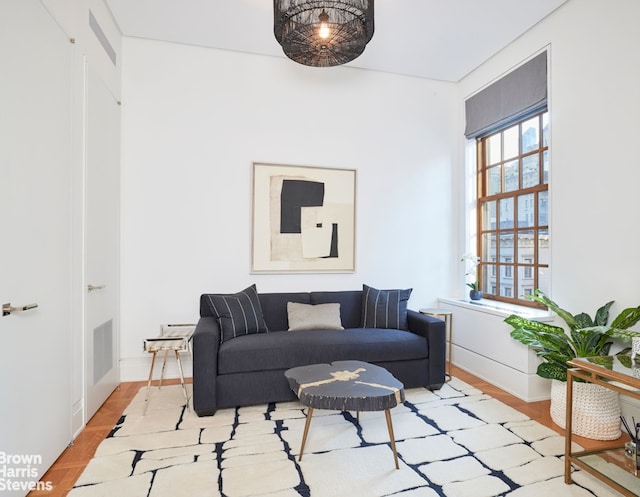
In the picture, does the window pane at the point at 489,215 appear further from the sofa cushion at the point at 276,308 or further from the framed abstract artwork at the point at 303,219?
the sofa cushion at the point at 276,308

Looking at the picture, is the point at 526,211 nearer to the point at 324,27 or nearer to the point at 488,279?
the point at 488,279

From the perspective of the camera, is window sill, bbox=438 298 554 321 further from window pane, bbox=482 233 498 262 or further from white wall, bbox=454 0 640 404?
window pane, bbox=482 233 498 262

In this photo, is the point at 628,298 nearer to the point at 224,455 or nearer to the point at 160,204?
the point at 224,455

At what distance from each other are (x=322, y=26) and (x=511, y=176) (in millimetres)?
2588

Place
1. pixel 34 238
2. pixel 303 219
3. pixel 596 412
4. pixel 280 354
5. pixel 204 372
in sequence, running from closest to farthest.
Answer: pixel 34 238
pixel 596 412
pixel 204 372
pixel 280 354
pixel 303 219

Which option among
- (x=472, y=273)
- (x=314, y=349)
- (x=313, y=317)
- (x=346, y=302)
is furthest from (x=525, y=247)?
(x=314, y=349)

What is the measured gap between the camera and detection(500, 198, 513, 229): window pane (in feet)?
12.5

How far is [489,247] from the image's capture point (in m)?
4.14

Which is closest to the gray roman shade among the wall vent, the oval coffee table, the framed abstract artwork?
the framed abstract artwork

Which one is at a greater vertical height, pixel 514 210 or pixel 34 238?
pixel 514 210

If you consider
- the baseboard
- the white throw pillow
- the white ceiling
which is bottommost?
the baseboard

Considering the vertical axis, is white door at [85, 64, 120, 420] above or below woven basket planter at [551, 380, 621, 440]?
above

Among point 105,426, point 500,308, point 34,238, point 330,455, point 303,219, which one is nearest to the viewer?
point 34,238

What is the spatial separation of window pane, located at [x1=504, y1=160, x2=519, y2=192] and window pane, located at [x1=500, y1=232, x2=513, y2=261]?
1.56ft
